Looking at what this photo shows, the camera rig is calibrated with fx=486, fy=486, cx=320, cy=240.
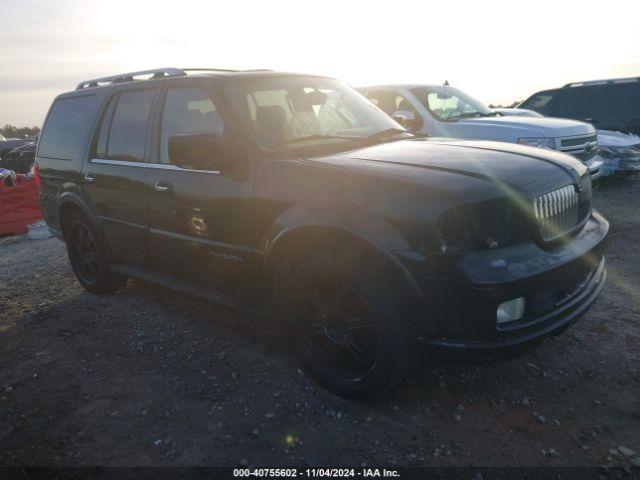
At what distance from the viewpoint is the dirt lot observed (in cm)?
245

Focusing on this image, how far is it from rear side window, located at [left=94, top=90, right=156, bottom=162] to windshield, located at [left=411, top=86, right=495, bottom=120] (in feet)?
15.0

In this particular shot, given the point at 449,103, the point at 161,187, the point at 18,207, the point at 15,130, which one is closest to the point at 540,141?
the point at 449,103

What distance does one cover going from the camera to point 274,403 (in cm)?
289

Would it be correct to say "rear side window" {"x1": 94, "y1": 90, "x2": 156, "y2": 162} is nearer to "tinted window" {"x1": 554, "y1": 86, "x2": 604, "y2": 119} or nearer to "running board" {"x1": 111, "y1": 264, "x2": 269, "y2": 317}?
"running board" {"x1": 111, "y1": 264, "x2": 269, "y2": 317}

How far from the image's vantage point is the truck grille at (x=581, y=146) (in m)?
6.68

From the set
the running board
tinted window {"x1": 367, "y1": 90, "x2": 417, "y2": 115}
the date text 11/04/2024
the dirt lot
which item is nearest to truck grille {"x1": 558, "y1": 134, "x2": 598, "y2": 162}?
tinted window {"x1": 367, "y1": 90, "x2": 417, "y2": 115}

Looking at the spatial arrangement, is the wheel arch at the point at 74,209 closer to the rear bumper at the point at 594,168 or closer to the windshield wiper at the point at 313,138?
the windshield wiper at the point at 313,138

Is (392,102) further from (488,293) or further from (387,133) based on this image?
(488,293)

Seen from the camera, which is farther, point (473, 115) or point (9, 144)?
point (9, 144)

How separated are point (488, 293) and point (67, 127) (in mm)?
4306

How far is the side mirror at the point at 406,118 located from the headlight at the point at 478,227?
3.15 metres

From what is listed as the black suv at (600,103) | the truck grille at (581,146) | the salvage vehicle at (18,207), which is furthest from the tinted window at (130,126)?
the black suv at (600,103)

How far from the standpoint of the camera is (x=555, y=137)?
6.57 metres

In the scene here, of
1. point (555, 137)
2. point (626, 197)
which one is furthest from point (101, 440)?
point (626, 197)
